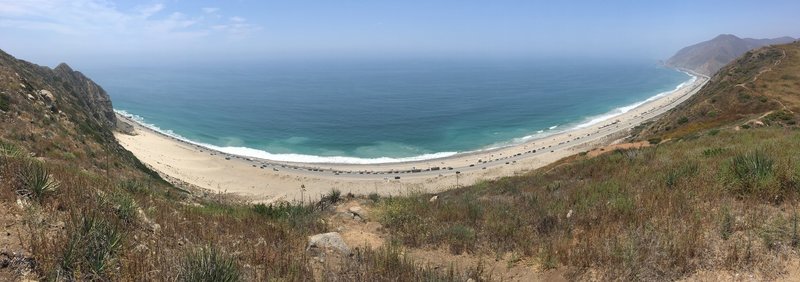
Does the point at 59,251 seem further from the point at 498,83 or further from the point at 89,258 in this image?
the point at 498,83

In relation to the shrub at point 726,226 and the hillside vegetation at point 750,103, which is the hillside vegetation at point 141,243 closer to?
the shrub at point 726,226

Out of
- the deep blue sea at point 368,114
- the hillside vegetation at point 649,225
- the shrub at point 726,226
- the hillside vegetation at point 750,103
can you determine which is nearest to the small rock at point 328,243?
the hillside vegetation at point 649,225

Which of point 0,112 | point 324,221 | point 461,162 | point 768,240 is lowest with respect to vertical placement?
point 461,162

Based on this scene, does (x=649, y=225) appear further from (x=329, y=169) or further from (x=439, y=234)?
(x=329, y=169)

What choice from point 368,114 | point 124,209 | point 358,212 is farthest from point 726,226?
point 368,114

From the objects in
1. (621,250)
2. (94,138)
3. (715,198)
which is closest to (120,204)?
(621,250)

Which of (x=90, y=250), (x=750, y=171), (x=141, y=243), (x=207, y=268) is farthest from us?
(x=750, y=171)
